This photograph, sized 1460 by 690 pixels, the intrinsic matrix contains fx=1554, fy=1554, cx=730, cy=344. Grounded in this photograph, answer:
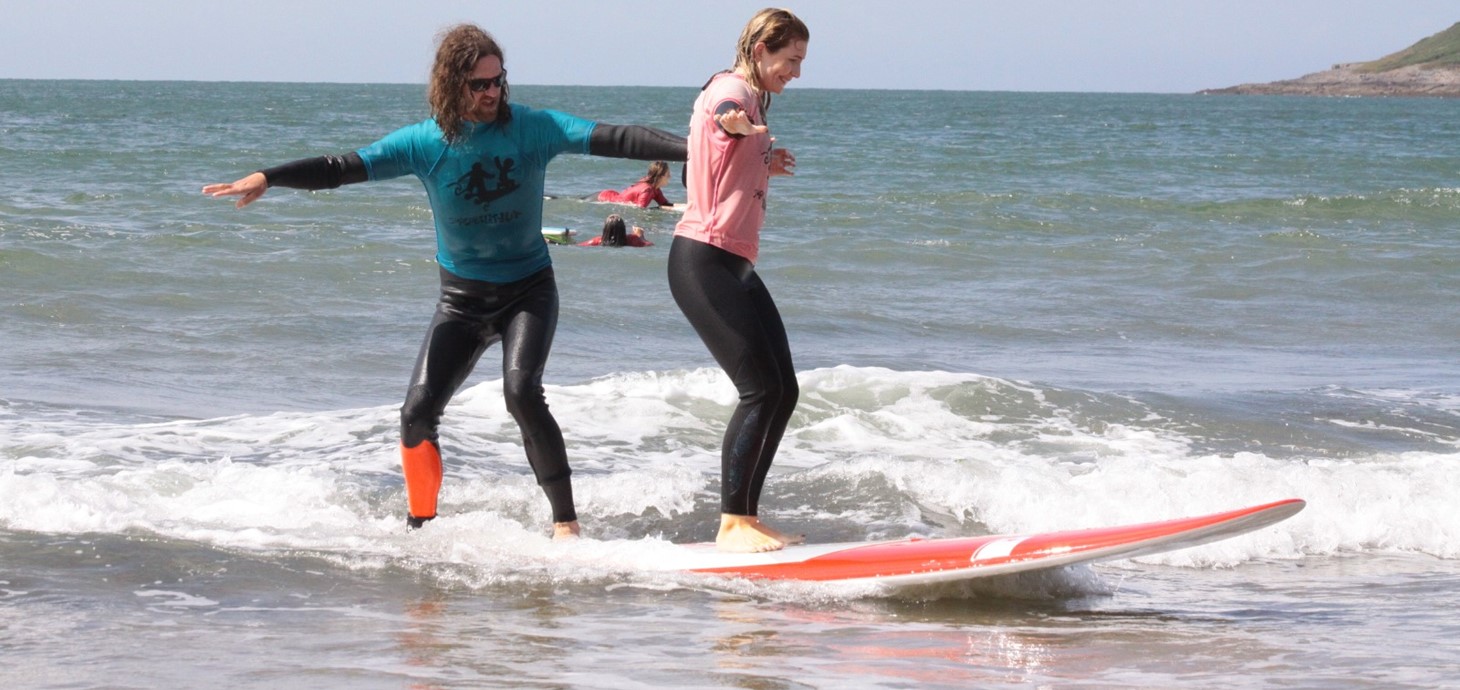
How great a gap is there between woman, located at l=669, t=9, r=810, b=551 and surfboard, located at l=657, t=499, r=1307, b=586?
1.24ft

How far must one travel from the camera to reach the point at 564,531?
5.68m

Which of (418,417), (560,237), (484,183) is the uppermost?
(484,183)

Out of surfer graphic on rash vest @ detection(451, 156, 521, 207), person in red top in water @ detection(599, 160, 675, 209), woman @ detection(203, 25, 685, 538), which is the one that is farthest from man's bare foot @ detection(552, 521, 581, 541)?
person in red top in water @ detection(599, 160, 675, 209)

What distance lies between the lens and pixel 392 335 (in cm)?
1209

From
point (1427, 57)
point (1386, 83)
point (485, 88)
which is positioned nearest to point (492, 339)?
point (485, 88)

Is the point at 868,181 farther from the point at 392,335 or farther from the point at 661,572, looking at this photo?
the point at 661,572

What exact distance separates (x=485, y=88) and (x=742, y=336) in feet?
3.92

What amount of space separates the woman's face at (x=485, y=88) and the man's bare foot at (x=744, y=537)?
162 centimetres

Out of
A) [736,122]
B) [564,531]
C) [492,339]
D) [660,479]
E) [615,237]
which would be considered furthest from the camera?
[615,237]

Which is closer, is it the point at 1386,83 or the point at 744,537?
the point at 744,537

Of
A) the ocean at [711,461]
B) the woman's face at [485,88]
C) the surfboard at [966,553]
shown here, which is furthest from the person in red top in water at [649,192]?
the surfboard at [966,553]

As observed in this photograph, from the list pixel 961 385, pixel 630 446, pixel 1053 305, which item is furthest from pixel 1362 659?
pixel 1053 305

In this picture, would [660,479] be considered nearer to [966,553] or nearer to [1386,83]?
[966,553]

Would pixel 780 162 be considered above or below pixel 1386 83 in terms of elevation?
below
